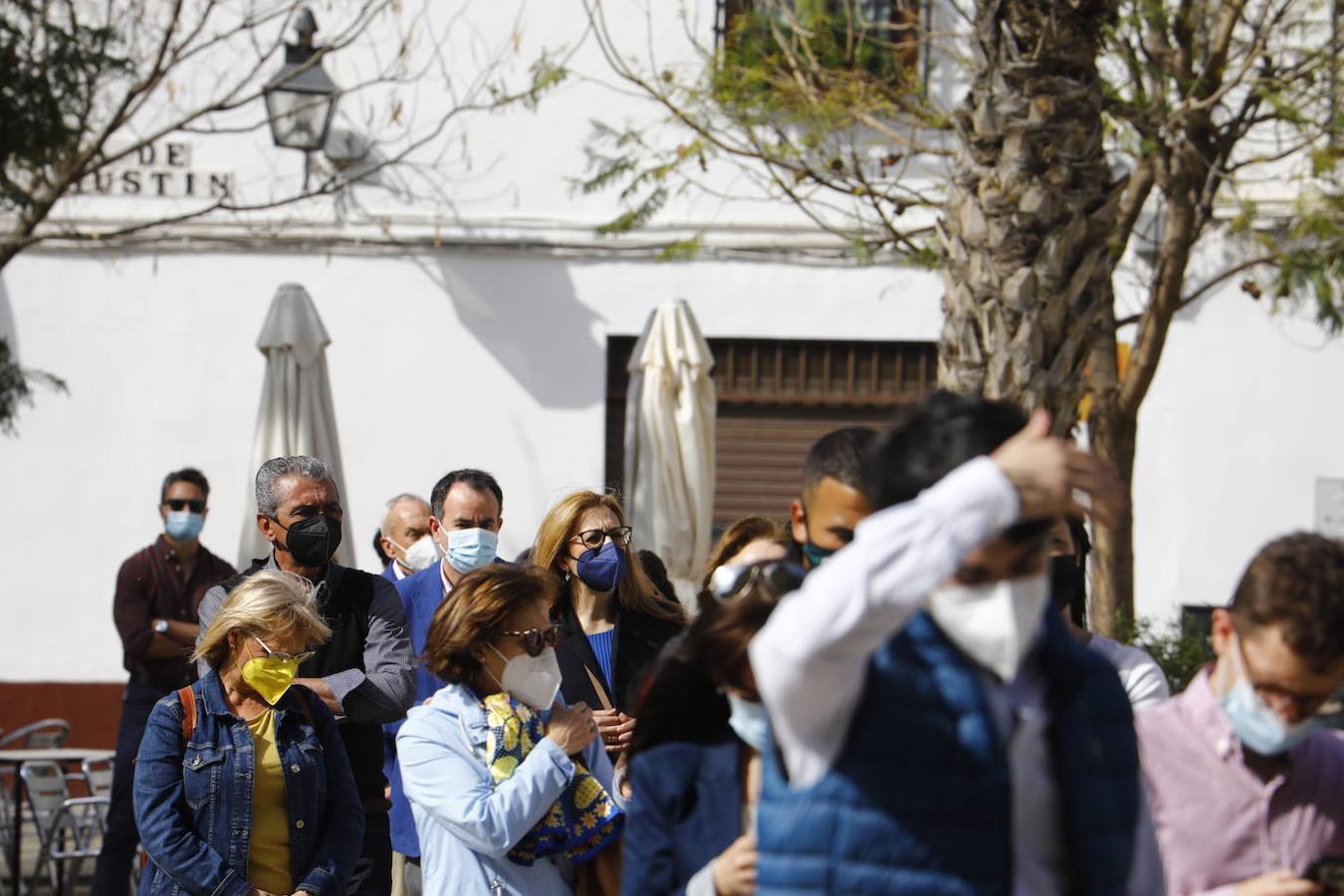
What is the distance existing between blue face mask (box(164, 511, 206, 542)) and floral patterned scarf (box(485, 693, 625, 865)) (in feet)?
15.7

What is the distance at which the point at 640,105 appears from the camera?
1275 cm

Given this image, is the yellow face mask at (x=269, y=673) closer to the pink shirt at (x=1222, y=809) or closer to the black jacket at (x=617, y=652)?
the black jacket at (x=617, y=652)

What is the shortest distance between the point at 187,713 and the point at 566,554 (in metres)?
1.42

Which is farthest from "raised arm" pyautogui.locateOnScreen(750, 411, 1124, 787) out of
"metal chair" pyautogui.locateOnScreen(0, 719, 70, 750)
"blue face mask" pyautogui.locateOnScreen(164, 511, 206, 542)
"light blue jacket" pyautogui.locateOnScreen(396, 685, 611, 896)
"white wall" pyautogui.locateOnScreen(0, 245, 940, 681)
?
"white wall" pyautogui.locateOnScreen(0, 245, 940, 681)

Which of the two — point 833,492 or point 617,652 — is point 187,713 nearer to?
point 617,652

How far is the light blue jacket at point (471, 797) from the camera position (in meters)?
4.12

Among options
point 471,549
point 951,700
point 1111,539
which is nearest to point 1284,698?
point 951,700

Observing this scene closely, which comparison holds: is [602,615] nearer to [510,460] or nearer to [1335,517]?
[510,460]

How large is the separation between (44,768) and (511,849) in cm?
586

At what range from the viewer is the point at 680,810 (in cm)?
326

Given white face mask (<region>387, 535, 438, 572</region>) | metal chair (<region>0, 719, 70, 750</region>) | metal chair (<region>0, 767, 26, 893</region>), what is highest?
white face mask (<region>387, 535, 438, 572</region>)

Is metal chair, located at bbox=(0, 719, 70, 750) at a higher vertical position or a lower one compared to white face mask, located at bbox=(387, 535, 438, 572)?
lower

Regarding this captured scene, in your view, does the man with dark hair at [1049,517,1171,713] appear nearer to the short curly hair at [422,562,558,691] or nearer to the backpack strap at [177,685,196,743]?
the short curly hair at [422,562,558,691]

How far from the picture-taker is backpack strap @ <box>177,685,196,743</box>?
4.62m
